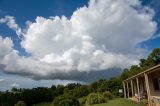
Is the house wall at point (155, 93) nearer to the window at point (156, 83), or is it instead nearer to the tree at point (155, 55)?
the window at point (156, 83)

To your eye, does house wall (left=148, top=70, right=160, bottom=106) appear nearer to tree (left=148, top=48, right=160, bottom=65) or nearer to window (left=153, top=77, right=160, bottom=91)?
window (left=153, top=77, right=160, bottom=91)

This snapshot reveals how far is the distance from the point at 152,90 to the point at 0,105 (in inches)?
2979

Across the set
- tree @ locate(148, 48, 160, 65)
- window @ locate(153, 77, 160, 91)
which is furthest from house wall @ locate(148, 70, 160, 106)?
tree @ locate(148, 48, 160, 65)

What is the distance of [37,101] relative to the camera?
91.4 m

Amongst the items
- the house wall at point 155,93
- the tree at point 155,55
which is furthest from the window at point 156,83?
the tree at point 155,55

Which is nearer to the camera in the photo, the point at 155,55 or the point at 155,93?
the point at 155,93

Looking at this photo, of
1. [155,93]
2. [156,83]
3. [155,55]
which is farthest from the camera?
[155,55]

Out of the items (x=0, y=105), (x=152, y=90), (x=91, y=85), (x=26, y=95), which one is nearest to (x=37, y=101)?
(x=26, y=95)

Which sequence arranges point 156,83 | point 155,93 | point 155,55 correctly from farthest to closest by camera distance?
point 155,55
point 155,93
point 156,83

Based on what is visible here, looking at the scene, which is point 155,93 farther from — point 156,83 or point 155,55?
point 155,55

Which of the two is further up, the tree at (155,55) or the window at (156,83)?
the tree at (155,55)

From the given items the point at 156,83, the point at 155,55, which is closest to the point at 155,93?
the point at 156,83

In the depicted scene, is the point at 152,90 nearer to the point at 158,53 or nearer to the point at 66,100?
the point at 66,100

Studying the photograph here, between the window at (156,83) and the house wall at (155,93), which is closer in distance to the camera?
the house wall at (155,93)
